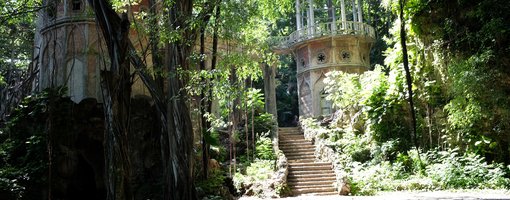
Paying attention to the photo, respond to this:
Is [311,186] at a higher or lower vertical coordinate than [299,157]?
lower

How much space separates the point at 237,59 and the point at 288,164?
5951 mm

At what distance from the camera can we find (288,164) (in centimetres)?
1423

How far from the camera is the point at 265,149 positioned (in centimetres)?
1595

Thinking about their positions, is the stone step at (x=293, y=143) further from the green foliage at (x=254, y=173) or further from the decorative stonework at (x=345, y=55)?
the decorative stonework at (x=345, y=55)

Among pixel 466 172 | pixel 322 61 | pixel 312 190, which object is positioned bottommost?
pixel 312 190

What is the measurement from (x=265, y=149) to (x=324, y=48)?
932 centimetres

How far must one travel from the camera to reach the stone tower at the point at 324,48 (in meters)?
23.0

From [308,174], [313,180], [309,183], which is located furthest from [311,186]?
[308,174]

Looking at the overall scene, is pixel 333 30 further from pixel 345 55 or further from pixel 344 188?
pixel 344 188

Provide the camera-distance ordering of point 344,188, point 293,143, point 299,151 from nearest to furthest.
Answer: point 344,188
point 299,151
point 293,143

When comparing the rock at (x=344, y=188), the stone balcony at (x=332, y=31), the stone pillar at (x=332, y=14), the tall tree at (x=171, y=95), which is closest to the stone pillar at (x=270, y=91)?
the stone balcony at (x=332, y=31)

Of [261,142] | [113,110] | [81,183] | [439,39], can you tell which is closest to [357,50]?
[261,142]

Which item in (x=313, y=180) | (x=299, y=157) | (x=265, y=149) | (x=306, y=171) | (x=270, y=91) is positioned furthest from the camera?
(x=270, y=91)

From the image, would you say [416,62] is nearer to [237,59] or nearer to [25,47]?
[237,59]
